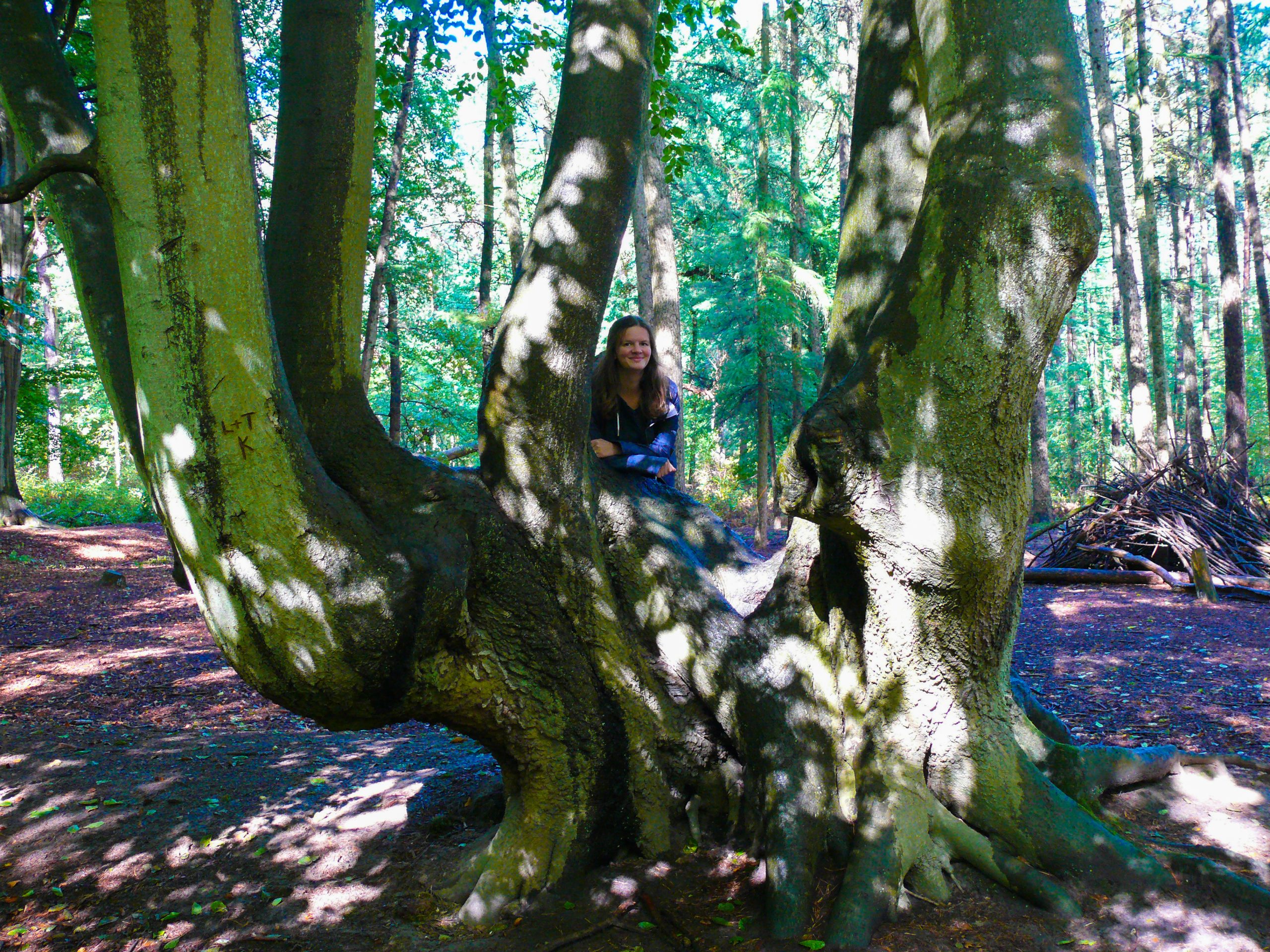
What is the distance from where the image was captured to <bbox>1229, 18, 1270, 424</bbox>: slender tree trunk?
17.0 meters

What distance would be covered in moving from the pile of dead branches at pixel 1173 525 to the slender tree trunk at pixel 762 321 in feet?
18.1

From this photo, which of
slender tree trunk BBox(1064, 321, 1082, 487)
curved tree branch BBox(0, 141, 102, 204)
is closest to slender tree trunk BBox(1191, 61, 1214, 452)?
slender tree trunk BBox(1064, 321, 1082, 487)

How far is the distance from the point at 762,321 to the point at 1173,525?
7.99 metres

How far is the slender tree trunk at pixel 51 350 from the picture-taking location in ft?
74.2

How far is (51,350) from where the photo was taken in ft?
72.3

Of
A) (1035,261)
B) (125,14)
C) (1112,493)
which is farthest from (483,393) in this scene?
(1112,493)

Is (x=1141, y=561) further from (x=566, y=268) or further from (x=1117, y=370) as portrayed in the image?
(x=1117, y=370)

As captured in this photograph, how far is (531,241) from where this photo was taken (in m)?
3.70

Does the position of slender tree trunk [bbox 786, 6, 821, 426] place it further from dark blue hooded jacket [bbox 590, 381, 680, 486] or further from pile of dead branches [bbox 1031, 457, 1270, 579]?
dark blue hooded jacket [bbox 590, 381, 680, 486]

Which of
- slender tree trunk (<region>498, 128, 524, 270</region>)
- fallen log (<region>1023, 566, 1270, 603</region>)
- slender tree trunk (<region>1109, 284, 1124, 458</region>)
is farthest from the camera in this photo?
slender tree trunk (<region>1109, 284, 1124, 458</region>)

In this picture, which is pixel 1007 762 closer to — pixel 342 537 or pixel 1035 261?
pixel 1035 261

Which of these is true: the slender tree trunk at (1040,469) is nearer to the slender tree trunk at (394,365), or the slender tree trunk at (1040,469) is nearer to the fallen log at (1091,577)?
the fallen log at (1091,577)

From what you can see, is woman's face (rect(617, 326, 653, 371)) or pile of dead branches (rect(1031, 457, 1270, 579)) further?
pile of dead branches (rect(1031, 457, 1270, 579))

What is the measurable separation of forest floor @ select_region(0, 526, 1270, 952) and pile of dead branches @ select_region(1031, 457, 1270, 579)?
12.5 feet
